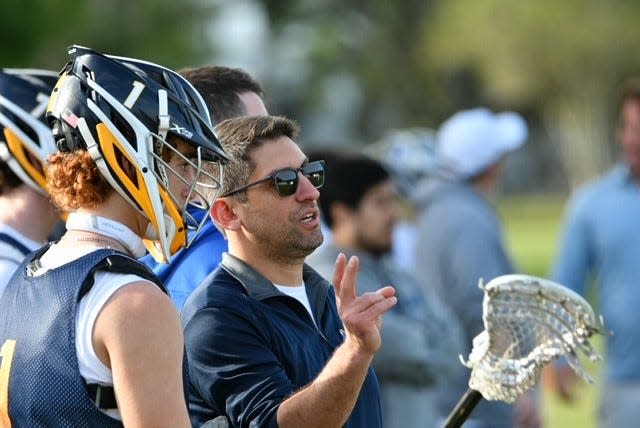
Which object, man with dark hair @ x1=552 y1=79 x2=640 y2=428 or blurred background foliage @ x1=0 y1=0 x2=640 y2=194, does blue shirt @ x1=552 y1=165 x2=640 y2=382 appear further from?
blurred background foliage @ x1=0 y1=0 x2=640 y2=194

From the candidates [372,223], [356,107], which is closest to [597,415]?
[372,223]

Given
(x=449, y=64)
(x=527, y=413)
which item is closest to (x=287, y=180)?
(x=527, y=413)

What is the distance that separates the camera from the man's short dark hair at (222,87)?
4.34 metres

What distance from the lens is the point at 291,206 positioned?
12.6 feet

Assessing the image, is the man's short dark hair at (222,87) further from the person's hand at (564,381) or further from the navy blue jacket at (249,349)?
the person's hand at (564,381)

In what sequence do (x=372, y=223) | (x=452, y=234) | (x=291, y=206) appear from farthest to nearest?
1. (x=452, y=234)
2. (x=372, y=223)
3. (x=291, y=206)

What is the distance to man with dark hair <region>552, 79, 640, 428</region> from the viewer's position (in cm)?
779

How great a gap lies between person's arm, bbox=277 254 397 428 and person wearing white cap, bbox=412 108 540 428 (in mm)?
3992

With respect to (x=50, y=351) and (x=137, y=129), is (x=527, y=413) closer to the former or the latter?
(x=137, y=129)

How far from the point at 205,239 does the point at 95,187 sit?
1.00 metres

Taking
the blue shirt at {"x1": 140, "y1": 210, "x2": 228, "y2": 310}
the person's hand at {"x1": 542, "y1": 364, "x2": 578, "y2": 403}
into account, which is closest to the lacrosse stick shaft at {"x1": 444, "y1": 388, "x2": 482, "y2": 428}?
the blue shirt at {"x1": 140, "y1": 210, "x2": 228, "y2": 310}

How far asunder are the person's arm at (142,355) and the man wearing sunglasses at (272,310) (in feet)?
1.58

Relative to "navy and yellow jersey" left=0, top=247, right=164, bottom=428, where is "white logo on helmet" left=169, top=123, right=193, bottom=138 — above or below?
above

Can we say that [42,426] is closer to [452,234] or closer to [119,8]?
[452,234]
